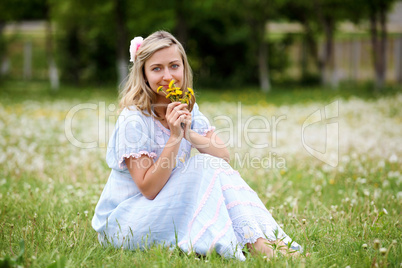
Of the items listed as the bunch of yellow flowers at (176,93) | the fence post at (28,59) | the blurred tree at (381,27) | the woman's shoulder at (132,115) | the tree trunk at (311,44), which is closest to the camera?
the bunch of yellow flowers at (176,93)

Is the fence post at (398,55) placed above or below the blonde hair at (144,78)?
above

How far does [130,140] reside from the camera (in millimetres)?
2912

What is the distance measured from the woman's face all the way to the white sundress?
25cm

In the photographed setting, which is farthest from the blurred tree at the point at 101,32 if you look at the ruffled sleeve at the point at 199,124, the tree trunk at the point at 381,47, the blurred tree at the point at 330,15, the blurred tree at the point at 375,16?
the ruffled sleeve at the point at 199,124

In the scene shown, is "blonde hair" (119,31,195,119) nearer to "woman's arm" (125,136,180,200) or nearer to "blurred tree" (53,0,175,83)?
"woman's arm" (125,136,180,200)

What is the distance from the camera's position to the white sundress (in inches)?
108

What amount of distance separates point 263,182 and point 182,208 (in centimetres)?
218

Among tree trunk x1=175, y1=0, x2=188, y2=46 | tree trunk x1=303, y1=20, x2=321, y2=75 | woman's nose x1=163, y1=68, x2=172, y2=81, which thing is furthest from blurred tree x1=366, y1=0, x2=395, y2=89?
woman's nose x1=163, y1=68, x2=172, y2=81

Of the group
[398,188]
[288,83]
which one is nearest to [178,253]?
[398,188]

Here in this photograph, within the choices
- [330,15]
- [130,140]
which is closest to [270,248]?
[130,140]

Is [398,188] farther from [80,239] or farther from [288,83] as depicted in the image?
[288,83]

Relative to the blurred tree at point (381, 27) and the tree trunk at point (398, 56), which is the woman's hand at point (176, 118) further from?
the tree trunk at point (398, 56)

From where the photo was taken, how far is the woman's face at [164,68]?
3.03 meters

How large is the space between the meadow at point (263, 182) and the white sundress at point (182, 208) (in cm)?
10
